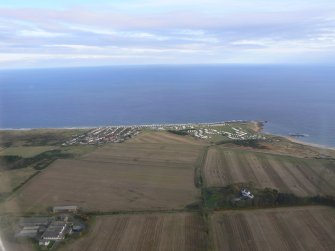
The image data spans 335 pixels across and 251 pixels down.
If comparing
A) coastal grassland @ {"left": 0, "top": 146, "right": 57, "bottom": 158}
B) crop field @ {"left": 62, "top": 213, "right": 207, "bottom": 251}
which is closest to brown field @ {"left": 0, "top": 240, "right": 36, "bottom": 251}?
crop field @ {"left": 62, "top": 213, "right": 207, "bottom": 251}

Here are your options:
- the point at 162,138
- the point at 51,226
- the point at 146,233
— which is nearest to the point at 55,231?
the point at 51,226

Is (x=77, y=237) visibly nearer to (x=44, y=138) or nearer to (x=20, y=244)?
(x=20, y=244)

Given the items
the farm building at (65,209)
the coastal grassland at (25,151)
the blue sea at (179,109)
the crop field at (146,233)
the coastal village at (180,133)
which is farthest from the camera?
the blue sea at (179,109)

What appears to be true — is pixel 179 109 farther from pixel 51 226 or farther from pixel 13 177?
pixel 51 226

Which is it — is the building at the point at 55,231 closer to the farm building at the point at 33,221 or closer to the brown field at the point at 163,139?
the farm building at the point at 33,221

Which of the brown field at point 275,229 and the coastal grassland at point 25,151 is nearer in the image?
the brown field at point 275,229

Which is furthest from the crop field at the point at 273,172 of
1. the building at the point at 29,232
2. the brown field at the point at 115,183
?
the building at the point at 29,232

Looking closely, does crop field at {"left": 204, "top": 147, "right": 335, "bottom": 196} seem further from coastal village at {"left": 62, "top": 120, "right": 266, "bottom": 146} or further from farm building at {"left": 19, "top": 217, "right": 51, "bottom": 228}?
farm building at {"left": 19, "top": 217, "right": 51, "bottom": 228}

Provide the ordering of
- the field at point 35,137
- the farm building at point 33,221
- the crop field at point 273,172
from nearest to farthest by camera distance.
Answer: the farm building at point 33,221
the crop field at point 273,172
the field at point 35,137
